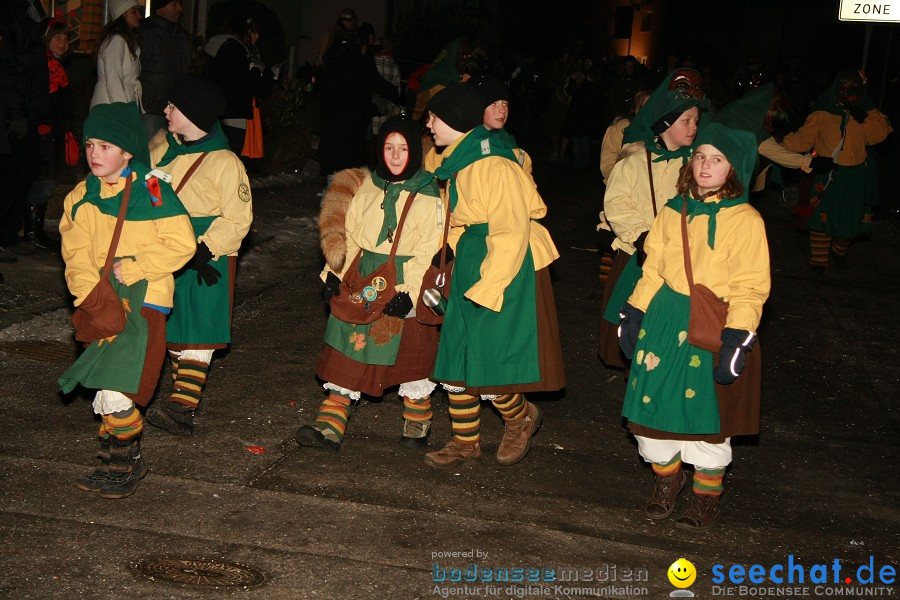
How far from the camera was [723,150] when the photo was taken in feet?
16.3

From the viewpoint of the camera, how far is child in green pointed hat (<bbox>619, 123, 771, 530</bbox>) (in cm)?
491

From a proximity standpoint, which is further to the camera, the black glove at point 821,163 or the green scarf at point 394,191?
the black glove at point 821,163

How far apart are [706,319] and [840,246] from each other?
751cm

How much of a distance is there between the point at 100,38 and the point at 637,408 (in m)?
6.40

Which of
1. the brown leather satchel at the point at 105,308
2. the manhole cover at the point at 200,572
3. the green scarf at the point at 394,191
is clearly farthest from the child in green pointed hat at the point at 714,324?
the brown leather satchel at the point at 105,308

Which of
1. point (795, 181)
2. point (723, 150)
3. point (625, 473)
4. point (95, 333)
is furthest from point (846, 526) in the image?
point (795, 181)

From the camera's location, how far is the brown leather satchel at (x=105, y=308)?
4957mm

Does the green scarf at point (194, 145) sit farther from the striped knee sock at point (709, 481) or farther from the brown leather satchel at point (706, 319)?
the striped knee sock at point (709, 481)

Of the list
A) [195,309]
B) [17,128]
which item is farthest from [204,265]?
[17,128]

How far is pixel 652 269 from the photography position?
5234 mm

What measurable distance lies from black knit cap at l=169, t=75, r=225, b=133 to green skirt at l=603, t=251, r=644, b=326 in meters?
2.65

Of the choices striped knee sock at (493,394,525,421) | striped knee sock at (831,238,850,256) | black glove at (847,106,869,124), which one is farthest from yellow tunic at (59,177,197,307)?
striped knee sock at (831,238,850,256)

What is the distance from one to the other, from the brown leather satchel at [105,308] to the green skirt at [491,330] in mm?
1690

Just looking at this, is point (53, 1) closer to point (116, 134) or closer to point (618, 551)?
point (116, 134)
